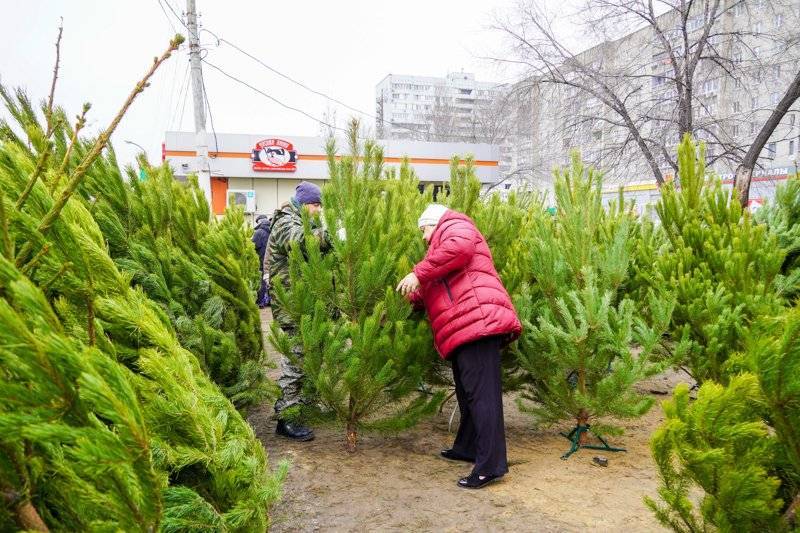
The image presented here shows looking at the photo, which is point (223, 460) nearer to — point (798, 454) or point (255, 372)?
point (798, 454)

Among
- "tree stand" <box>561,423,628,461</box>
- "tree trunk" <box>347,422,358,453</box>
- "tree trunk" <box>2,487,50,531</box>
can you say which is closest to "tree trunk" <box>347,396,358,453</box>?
"tree trunk" <box>347,422,358,453</box>

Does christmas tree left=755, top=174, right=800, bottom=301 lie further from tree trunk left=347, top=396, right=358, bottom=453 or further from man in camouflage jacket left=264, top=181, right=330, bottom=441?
man in camouflage jacket left=264, top=181, right=330, bottom=441

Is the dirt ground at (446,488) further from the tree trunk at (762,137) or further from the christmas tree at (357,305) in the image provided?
the tree trunk at (762,137)

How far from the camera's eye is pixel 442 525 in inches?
117

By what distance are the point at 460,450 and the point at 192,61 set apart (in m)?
13.6

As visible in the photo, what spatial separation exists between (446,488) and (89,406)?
2931mm

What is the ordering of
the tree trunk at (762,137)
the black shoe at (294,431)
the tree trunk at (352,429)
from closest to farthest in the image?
the tree trunk at (352,429), the black shoe at (294,431), the tree trunk at (762,137)

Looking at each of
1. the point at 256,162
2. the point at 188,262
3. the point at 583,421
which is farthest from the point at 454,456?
the point at 256,162

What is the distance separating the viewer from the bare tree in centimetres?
1271

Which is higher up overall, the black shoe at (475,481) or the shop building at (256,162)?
the shop building at (256,162)

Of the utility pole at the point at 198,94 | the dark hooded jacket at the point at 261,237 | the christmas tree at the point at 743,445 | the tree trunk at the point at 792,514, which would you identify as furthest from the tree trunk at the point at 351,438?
the utility pole at the point at 198,94

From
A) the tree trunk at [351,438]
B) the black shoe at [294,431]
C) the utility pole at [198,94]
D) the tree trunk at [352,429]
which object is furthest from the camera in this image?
the utility pole at [198,94]

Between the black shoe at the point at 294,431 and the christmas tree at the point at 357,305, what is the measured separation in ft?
1.85

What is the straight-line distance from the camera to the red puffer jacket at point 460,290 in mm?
3443
